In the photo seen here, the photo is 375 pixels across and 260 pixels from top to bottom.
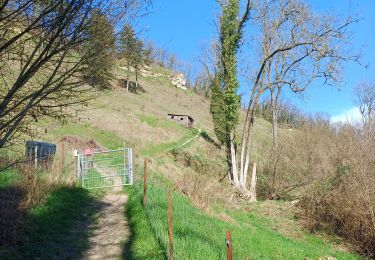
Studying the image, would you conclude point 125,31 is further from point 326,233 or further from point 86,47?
point 326,233

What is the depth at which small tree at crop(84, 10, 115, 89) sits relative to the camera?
15.0ft

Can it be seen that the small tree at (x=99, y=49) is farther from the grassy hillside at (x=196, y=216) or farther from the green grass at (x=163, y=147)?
the green grass at (x=163, y=147)

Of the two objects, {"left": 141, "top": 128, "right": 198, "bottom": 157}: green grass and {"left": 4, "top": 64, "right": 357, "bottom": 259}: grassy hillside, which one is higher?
{"left": 141, "top": 128, "right": 198, "bottom": 157}: green grass

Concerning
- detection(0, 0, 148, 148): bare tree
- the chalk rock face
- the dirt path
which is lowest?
the dirt path

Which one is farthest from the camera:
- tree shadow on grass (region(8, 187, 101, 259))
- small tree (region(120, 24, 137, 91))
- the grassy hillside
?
tree shadow on grass (region(8, 187, 101, 259))

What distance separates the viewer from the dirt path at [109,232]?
7.66m

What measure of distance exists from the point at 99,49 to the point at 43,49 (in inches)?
26.7

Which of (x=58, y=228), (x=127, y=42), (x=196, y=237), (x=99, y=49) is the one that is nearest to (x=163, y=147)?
(x=58, y=228)

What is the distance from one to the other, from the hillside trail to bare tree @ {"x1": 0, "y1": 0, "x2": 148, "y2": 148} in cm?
316

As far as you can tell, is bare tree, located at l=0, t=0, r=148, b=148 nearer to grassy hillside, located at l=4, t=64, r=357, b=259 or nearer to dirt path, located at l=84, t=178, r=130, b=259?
grassy hillside, located at l=4, t=64, r=357, b=259

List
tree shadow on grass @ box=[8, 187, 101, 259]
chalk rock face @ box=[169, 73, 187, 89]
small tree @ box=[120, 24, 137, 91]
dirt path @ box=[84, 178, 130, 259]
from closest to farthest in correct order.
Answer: small tree @ box=[120, 24, 137, 91], tree shadow on grass @ box=[8, 187, 101, 259], dirt path @ box=[84, 178, 130, 259], chalk rock face @ box=[169, 73, 187, 89]

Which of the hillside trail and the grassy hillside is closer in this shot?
the grassy hillside

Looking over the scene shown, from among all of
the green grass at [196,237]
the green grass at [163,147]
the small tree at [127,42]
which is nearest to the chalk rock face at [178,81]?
the green grass at [163,147]

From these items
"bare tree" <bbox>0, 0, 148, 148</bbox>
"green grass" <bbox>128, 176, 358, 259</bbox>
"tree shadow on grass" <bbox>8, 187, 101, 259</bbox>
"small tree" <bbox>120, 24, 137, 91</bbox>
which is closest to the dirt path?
"tree shadow on grass" <bbox>8, 187, 101, 259</bbox>
